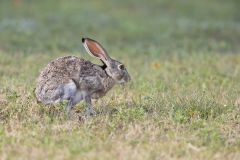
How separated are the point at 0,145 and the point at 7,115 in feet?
4.21

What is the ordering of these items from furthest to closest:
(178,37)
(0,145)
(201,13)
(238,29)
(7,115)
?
(201,13)
(238,29)
(178,37)
(7,115)
(0,145)

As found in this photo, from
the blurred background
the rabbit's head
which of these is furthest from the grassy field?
the rabbit's head

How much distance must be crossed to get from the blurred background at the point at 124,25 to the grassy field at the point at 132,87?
33mm

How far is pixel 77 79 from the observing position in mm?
8094

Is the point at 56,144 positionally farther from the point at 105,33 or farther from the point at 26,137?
the point at 105,33

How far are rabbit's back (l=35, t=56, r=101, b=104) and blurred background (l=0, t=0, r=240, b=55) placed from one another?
619cm

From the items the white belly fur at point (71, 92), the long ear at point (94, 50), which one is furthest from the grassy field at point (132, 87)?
the long ear at point (94, 50)

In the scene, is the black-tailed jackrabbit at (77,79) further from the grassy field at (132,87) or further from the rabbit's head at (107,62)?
the grassy field at (132,87)

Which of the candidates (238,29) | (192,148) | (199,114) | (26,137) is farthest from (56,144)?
(238,29)

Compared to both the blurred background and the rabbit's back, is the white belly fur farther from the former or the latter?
the blurred background

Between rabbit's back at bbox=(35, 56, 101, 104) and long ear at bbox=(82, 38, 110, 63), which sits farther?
long ear at bbox=(82, 38, 110, 63)

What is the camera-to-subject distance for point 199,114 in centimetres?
812

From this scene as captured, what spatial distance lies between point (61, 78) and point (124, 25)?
39.9 ft

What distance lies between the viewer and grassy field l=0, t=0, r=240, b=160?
676 cm
